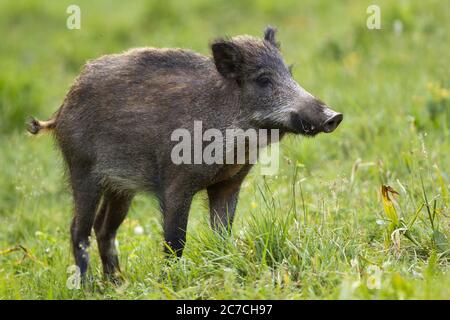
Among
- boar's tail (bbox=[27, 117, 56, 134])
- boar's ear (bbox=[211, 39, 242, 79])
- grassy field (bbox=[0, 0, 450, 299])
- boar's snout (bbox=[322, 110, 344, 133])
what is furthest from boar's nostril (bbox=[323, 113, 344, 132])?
boar's tail (bbox=[27, 117, 56, 134])

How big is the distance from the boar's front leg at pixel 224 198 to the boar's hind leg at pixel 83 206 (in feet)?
2.77

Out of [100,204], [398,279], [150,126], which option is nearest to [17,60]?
[100,204]

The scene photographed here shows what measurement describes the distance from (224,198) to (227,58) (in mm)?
969

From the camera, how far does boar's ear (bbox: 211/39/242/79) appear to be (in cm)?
561

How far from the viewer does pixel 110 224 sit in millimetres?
6430

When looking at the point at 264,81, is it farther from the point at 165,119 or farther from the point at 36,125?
the point at 36,125

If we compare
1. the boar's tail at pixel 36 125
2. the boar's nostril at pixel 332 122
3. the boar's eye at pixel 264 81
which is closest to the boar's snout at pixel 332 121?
the boar's nostril at pixel 332 122

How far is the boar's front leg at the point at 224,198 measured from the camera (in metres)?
5.82

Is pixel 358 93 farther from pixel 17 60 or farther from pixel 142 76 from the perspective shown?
pixel 17 60

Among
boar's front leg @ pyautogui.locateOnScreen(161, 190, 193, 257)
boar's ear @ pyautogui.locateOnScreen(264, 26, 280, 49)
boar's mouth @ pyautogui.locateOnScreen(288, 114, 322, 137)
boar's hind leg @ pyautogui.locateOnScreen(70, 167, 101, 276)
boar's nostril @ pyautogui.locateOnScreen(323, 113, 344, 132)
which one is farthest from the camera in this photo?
boar's hind leg @ pyautogui.locateOnScreen(70, 167, 101, 276)

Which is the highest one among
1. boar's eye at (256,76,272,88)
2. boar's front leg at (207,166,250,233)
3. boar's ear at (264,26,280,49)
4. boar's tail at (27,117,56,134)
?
boar's ear at (264,26,280,49)

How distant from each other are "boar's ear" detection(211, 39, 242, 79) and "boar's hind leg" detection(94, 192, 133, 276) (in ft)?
4.34

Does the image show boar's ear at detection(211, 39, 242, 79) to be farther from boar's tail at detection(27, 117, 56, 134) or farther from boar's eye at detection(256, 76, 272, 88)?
boar's tail at detection(27, 117, 56, 134)

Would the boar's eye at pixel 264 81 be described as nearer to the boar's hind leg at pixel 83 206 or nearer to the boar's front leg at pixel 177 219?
the boar's front leg at pixel 177 219
